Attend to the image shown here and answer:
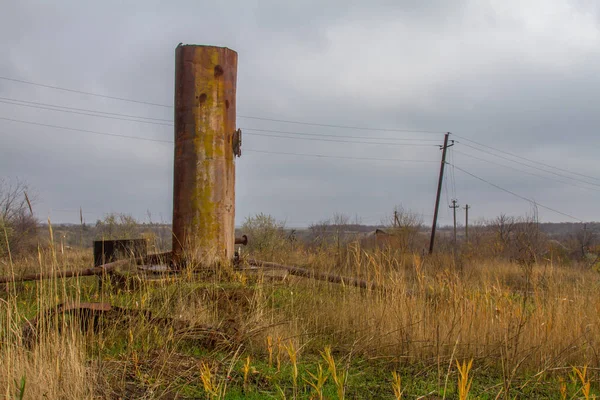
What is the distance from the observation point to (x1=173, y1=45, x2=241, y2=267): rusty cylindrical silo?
236 inches

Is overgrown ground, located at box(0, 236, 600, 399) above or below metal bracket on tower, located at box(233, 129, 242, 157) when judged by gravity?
below

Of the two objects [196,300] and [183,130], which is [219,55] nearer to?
[183,130]

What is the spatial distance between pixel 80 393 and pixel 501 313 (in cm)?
328

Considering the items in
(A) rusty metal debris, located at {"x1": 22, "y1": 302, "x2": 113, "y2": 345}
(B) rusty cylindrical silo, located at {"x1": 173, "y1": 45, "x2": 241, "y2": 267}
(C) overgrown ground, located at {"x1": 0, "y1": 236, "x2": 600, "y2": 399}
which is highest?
(B) rusty cylindrical silo, located at {"x1": 173, "y1": 45, "x2": 241, "y2": 267}

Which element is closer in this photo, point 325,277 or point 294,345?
point 294,345

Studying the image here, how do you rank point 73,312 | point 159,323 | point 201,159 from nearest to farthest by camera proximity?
point 73,312
point 159,323
point 201,159

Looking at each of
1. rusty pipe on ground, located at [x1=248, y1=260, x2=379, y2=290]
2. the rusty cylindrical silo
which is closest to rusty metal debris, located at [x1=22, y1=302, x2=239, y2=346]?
rusty pipe on ground, located at [x1=248, y1=260, x2=379, y2=290]

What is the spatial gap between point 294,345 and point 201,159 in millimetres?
2902

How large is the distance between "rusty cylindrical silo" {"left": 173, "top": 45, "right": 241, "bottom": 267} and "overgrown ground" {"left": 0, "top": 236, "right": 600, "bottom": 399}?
50cm

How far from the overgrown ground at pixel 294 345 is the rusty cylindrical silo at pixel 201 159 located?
1.65 ft

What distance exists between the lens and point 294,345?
12.4 ft

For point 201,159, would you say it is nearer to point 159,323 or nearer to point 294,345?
point 159,323

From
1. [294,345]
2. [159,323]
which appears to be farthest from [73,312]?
[294,345]

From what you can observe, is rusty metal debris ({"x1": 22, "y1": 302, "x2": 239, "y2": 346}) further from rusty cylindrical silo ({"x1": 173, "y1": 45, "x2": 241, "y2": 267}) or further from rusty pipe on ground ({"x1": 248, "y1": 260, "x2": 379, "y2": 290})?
rusty cylindrical silo ({"x1": 173, "y1": 45, "x2": 241, "y2": 267})
